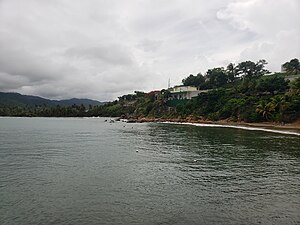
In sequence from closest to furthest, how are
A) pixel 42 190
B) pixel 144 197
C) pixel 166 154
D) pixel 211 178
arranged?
pixel 144 197, pixel 42 190, pixel 211 178, pixel 166 154

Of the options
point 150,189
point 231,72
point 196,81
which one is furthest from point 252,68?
point 150,189

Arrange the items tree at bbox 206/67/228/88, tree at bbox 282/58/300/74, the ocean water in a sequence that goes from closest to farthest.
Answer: the ocean water
tree at bbox 282/58/300/74
tree at bbox 206/67/228/88

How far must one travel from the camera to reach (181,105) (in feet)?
522

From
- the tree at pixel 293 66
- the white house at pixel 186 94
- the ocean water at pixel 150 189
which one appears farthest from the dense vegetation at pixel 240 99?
the ocean water at pixel 150 189

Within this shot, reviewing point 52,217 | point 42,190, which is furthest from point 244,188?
point 42,190

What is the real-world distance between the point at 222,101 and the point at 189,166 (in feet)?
340

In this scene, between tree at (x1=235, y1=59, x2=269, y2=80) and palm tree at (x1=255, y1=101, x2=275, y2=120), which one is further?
tree at (x1=235, y1=59, x2=269, y2=80)

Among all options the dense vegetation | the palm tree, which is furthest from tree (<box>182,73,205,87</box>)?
the palm tree

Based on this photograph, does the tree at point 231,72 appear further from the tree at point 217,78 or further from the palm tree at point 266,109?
the palm tree at point 266,109

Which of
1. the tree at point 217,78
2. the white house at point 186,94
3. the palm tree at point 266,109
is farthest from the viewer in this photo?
the white house at point 186,94

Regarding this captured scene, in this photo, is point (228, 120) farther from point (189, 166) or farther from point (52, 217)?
point (52, 217)

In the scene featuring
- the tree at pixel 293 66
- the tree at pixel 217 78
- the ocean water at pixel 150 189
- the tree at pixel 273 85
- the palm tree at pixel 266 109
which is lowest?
the ocean water at pixel 150 189

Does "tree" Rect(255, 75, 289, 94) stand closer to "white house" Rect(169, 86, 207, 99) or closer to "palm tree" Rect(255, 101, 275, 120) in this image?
"palm tree" Rect(255, 101, 275, 120)

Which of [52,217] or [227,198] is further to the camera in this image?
[227,198]
